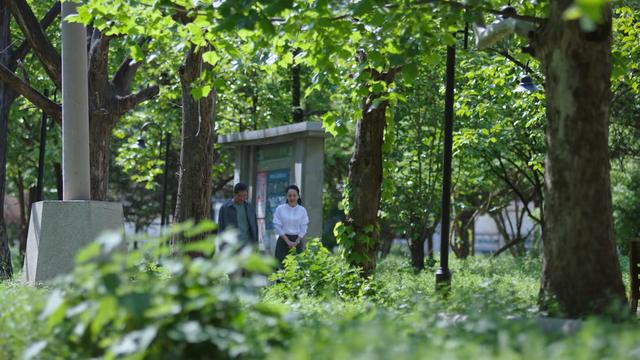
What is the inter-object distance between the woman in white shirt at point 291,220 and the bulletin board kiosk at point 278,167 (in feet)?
1.90

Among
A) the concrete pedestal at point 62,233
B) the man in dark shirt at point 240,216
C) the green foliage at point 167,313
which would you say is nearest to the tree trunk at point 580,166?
the green foliage at point 167,313

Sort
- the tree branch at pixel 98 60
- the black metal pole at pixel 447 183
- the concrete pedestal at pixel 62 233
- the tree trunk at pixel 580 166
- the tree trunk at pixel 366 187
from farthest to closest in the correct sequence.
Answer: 1. the tree branch at pixel 98 60
2. the tree trunk at pixel 366 187
3. the black metal pole at pixel 447 183
4. the concrete pedestal at pixel 62 233
5. the tree trunk at pixel 580 166

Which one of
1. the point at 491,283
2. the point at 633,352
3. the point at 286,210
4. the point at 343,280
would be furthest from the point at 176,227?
the point at 286,210

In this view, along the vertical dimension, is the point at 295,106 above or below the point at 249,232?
above

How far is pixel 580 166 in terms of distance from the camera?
24.2 ft

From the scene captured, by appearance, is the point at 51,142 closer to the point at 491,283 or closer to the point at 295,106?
the point at 295,106

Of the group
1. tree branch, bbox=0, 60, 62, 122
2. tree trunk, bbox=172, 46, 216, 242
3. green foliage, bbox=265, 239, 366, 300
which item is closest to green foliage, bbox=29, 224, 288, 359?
green foliage, bbox=265, 239, 366, 300

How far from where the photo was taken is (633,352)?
425cm

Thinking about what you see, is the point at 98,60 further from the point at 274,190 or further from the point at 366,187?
the point at 366,187

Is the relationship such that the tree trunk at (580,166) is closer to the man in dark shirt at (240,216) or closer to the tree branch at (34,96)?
the man in dark shirt at (240,216)

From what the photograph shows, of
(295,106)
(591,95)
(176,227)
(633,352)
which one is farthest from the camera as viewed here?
(295,106)

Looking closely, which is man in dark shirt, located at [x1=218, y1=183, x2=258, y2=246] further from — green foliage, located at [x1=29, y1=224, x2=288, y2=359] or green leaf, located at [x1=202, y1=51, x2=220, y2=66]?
green foliage, located at [x1=29, y1=224, x2=288, y2=359]

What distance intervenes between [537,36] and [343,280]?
4122 millimetres

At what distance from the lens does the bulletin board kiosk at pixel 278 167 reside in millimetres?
15367
